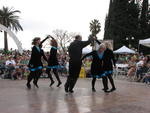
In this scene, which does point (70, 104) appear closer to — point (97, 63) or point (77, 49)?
point (77, 49)

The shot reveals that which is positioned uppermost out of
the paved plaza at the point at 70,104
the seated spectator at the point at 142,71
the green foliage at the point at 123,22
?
the green foliage at the point at 123,22

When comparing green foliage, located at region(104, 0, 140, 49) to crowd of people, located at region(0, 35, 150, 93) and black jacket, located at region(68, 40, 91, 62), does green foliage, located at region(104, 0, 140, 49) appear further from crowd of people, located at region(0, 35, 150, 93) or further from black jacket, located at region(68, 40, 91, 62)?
black jacket, located at region(68, 40, 91, 62)

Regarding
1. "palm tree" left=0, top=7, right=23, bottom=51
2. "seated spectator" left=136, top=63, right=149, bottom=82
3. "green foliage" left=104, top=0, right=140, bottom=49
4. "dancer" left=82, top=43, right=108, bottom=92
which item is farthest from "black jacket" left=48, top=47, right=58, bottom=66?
"palm tree" left=0, top=7, right=23, bottom=51

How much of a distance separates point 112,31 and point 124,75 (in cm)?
1695

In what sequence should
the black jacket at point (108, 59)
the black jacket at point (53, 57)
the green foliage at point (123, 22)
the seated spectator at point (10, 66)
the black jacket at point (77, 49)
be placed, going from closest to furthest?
the black jacket at point (77, 49), the black jacket at point (108, 59), the black jacket at point (53, 57), the seated spectator at point (10, 66), the green foliage at point (123, 22)

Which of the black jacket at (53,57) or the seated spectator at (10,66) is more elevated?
the black jacket at (53,57)

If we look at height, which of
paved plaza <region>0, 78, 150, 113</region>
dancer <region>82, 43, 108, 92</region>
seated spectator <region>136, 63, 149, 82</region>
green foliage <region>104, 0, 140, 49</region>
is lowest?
paved plaza <region>0, 78, 150, 113</region>

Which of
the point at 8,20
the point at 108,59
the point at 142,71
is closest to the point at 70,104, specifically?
the point at 108,59

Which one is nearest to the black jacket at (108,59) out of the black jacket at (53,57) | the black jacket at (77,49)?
the black jacket at (77,49)

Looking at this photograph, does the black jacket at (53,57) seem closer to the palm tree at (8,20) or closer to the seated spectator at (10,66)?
the seated spectator at (10,66)

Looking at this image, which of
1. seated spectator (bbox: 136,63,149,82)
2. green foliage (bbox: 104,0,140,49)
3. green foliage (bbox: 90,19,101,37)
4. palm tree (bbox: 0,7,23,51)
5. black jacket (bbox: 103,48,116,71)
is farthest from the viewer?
green foliage (bbox: 90,19,101,37)

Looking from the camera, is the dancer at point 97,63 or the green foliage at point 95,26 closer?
the dancer at point 97,63

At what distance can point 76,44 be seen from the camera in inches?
336

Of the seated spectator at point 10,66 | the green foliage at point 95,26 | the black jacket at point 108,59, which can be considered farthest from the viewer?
the green foliage at point 95,26
